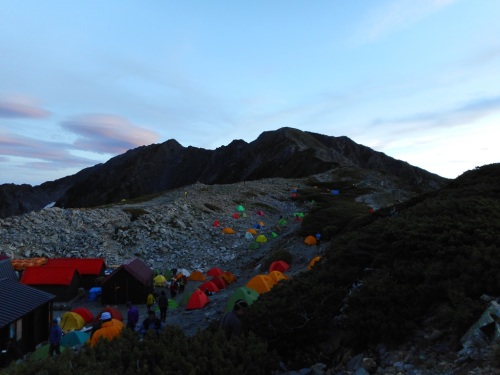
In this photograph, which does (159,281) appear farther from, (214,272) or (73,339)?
(73,339)

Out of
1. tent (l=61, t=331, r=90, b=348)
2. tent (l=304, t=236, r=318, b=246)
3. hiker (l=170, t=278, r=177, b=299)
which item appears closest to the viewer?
tent (l=61, t=331, r=90, b=348)

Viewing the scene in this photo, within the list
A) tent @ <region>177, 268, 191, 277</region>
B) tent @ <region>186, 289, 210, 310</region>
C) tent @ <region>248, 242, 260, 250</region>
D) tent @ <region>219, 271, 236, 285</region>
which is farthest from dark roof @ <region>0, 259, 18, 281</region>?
tent @ <region>248, 242, 260, 250</region>

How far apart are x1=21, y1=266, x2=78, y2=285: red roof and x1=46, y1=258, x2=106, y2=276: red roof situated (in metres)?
1.15

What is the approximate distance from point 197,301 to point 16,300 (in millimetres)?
8962

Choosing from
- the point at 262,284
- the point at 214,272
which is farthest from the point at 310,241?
the point at 262,284

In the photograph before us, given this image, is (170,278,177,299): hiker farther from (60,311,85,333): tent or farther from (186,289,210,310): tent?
(60,311,85,333): tent

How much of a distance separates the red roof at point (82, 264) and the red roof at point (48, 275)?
1147mm

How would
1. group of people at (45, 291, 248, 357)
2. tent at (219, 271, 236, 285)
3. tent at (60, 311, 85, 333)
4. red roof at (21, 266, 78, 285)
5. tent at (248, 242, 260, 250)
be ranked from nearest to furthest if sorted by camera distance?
1. group of people at (45, 291, 248, 357)
2. tent at (60, 311, 85, 333)
3. red roof at (21, 266, 78, 285)
4. tent at (219, 271, 236, 285)
5. tent at (248, 242, 260, 250)

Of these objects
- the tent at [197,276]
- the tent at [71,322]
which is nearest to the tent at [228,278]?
the tent at [197,276]

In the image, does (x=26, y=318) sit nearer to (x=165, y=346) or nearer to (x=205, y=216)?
(x=165, y=346)

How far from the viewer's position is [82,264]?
2769 centimetres

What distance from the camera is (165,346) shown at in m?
8.26

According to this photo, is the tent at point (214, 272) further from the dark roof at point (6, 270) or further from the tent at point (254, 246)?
the dark roof at point (6, 270)

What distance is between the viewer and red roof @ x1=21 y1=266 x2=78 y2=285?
82.7 feet
